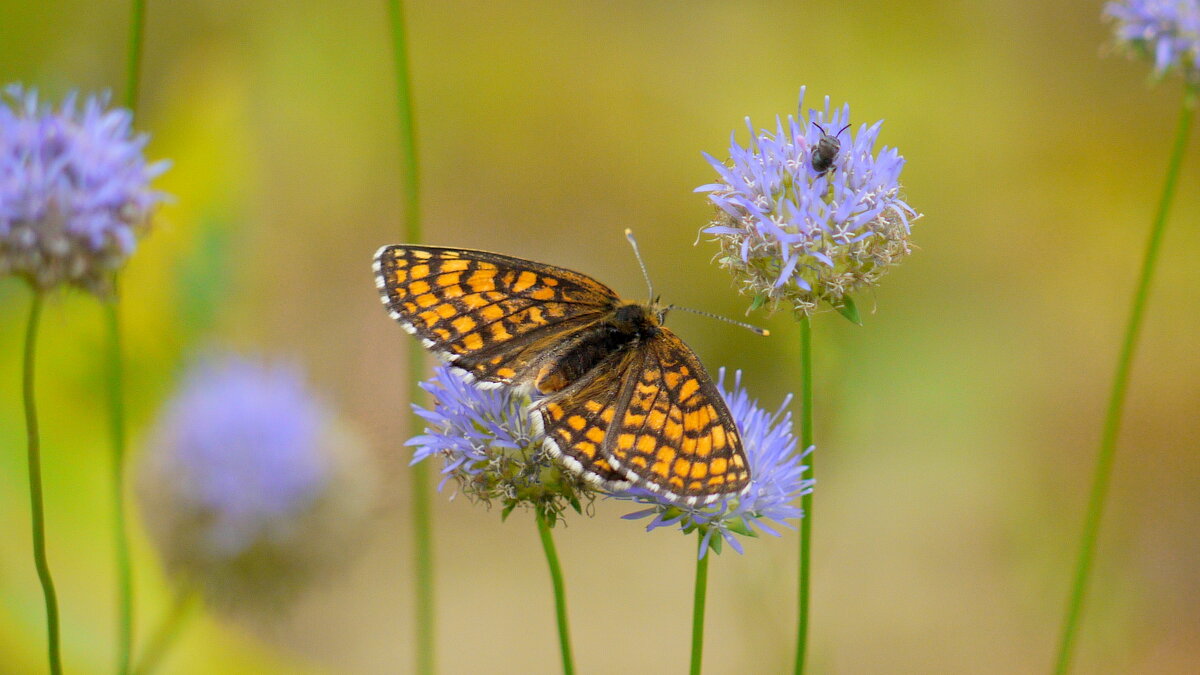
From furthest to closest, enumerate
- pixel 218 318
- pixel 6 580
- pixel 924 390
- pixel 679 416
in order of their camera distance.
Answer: pixel 924 390
pixel 218 318
pixel 6 580
pixel 679 416

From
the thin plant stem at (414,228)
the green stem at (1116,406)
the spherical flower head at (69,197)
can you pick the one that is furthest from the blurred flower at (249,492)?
the green stem at (1116,406)

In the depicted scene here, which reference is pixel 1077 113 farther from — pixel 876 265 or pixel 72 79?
pixel 72 79

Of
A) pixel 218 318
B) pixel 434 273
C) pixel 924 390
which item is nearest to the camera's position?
pixel 434 273

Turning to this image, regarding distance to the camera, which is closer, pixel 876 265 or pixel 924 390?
pixel 876 265

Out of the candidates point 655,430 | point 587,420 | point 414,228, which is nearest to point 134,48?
point 414,228

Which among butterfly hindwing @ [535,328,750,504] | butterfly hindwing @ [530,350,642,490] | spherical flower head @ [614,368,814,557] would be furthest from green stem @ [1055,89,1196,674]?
butterfly hindwing @ [530,350,642,490]

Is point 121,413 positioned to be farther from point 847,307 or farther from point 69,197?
point 847,307

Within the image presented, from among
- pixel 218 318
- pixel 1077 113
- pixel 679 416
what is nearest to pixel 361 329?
pixel 218 318

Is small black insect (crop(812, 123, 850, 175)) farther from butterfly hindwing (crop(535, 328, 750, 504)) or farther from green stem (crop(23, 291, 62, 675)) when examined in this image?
green stem (crop(23, 291, 62, 675))
